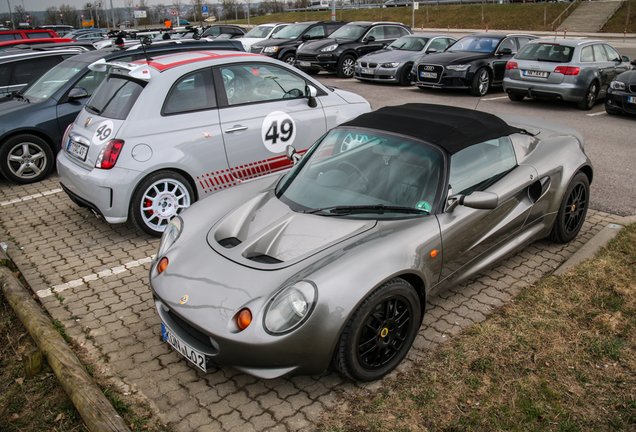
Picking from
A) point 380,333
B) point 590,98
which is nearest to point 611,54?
point 590,98

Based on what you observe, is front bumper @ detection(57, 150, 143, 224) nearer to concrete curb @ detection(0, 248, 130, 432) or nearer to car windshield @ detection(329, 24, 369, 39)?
concrete curb @ detection(0, 248, 130, 432)

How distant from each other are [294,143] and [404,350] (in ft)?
11.4

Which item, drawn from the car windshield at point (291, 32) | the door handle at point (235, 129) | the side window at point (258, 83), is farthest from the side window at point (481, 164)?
Result: the car windshield at point (291, 32)

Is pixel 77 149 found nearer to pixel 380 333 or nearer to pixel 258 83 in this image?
pixel 258 83

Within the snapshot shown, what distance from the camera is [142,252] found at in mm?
5156

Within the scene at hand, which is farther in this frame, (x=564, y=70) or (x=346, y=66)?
(x=346, y=66)

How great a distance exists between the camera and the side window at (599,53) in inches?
461

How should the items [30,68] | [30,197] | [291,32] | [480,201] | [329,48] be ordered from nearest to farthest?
[480,201]
[30,197]
[30,68]
[329,48]
[291,32]

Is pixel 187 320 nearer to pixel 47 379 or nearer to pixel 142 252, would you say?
pixel 47 379

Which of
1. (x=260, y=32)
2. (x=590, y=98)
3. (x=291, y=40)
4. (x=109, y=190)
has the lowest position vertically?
(x=109, y=190)

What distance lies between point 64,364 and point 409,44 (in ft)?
48.3

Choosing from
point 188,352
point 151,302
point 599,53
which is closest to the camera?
point 188,352

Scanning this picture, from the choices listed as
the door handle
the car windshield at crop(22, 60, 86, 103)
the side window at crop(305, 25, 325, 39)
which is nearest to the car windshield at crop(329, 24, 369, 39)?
the side window at crop(305, 25, 325, 39)

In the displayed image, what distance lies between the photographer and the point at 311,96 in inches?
244
